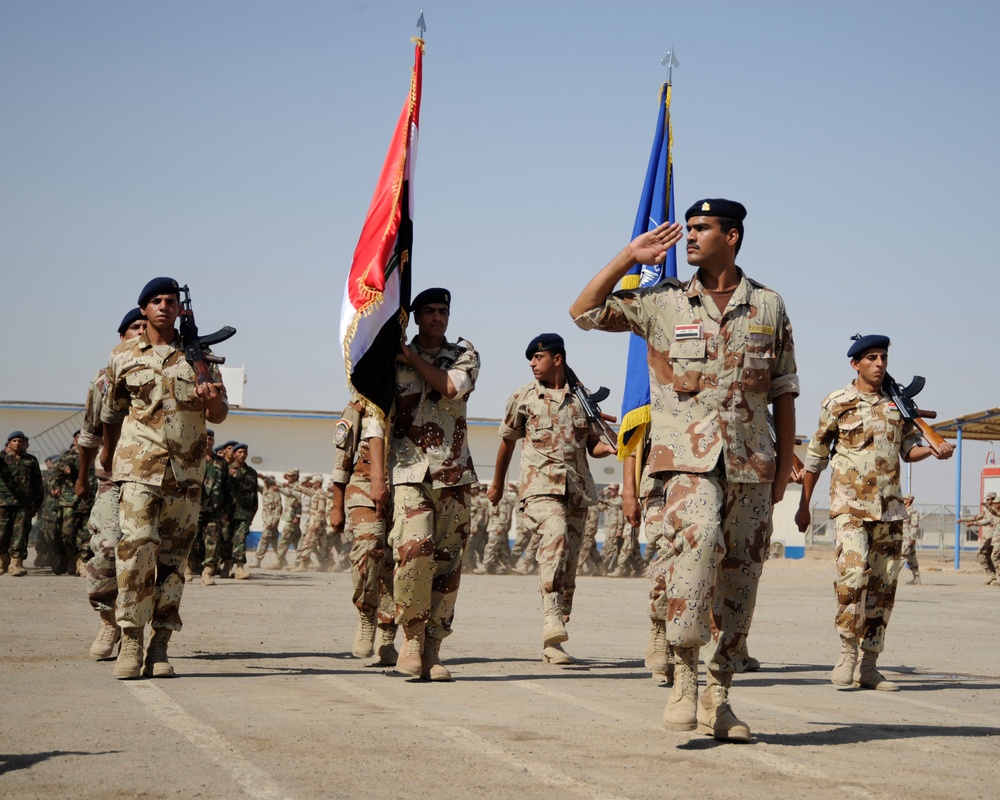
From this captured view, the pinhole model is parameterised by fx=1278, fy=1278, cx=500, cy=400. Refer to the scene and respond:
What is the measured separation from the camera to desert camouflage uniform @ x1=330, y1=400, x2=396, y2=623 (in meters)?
8.95

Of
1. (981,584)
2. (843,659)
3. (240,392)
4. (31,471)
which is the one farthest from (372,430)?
(240,392)

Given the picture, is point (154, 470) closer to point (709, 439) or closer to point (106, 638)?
point (106, 638)

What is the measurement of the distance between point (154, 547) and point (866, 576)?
4.50 m

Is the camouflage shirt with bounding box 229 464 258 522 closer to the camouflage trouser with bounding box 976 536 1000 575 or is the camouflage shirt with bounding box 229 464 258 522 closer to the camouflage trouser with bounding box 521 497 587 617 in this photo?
the camouflage trouser with bounding box 521 497 587 617

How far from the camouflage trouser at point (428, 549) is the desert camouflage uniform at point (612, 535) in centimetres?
2394

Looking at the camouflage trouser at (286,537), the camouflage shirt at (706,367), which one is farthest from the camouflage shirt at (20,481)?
the camouflage shirt at (706,367)

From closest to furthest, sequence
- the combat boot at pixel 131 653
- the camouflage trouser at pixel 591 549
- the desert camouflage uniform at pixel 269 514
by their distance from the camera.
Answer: the combat boot at pixel 131 653
the camouflage trouser at pixel 591 549
the desert camouflage uniform at pixel 269 514

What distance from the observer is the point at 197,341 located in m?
7.78

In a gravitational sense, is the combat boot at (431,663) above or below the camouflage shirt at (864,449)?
below

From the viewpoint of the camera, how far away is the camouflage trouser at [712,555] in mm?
5320

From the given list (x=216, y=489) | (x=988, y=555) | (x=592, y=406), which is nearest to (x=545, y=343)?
(x=592, y=406)

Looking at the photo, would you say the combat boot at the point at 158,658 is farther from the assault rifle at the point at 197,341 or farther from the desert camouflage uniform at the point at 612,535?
the desert camouflage uniform at the point at 612,535

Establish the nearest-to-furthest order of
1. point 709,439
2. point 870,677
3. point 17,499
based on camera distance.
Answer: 1. point 709,439
2. point 870,677
3. point 17,499

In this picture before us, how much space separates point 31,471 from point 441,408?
1537 centimetres
